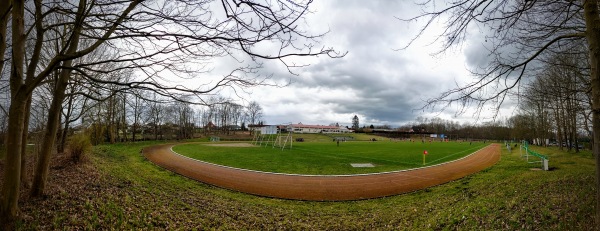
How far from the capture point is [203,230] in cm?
693

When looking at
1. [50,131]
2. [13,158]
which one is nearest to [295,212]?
[50,131]

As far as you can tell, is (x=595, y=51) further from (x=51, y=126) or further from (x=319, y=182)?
(x=319, y=182)

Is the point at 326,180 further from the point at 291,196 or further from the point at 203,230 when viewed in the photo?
the point at 203,230

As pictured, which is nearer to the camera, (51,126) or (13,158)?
(13,158)

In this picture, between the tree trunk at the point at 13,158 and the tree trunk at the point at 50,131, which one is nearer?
the tree trunk at the point at 13,158

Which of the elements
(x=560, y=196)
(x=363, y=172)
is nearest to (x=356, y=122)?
(x=363, y=172)

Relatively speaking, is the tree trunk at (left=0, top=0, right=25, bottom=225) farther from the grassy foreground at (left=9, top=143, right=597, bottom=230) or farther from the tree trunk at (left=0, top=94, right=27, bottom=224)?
the grassy foreground at (left=9, top=143, right=597, bottom=230)

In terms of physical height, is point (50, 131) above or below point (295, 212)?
above

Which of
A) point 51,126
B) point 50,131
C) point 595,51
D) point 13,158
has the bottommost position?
point 13,158

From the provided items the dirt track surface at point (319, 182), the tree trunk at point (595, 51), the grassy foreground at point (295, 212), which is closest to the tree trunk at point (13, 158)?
the grassy foreground at point (295, 212)

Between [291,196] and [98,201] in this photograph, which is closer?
[98,201]

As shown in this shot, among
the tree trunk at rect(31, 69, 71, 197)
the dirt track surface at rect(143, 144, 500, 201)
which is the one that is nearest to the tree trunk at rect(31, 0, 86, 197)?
the tree trunk at rect(31, 69, 71, 197)

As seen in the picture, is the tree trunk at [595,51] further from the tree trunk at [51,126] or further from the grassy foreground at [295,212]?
the tree trunk at [51,126]

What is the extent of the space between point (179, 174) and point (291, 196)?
877cm
